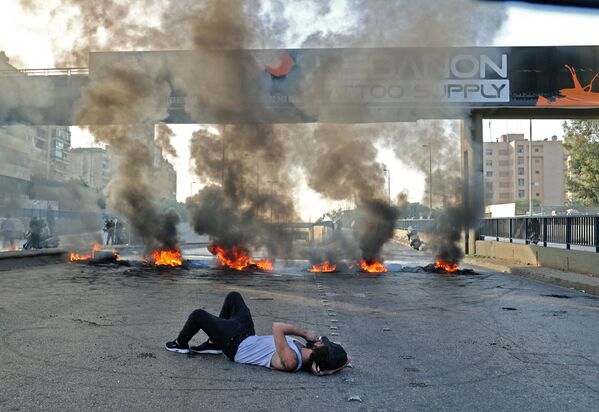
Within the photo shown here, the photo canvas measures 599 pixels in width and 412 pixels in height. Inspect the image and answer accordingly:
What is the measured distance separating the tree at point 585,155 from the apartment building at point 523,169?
249 feet

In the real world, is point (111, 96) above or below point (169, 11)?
below

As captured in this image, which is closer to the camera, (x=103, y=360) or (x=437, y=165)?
(x=103, y=360)

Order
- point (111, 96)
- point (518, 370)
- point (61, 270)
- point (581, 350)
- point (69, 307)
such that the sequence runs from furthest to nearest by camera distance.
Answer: point (111, 96), point (61, 270), point (69, 307), point (581, 350), point (518, 370)

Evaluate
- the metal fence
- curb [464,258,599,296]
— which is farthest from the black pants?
the metal fence

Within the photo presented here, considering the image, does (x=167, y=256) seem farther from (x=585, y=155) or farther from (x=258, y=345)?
(x=585, y=155)

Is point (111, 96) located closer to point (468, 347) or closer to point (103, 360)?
point (103, 360)

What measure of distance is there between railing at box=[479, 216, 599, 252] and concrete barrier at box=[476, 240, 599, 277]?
0.92ft

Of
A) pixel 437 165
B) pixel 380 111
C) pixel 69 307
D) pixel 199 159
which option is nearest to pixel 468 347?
pixel 69 307

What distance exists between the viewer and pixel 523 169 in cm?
11575

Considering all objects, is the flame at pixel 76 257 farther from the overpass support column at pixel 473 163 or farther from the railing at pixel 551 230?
the railing at pixel 551 230

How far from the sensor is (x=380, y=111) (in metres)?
15.2

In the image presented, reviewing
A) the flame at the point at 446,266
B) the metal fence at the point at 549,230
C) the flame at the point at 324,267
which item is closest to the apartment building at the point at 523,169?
the metal fence at the point at 549,230

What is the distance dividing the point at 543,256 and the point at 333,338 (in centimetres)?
1101

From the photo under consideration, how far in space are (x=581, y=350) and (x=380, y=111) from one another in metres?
10.9
